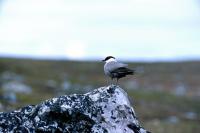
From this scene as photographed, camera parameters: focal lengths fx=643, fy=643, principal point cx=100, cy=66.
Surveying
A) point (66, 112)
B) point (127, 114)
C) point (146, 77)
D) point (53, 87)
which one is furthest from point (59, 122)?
point (146, 77)

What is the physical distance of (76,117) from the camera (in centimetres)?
1538

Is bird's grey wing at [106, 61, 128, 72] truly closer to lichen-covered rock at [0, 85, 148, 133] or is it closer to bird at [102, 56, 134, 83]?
bird at [102, 56, 134, 83]

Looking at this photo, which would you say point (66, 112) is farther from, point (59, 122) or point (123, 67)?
point (123, 67)

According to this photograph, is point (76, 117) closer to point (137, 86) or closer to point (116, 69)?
point (116, 69)

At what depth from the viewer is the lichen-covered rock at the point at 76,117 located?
50.1 ft

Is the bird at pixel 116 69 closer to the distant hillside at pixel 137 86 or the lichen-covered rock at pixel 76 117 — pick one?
the lichen-covered rock at pixel 76 117

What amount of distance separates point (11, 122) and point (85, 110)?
1.80m

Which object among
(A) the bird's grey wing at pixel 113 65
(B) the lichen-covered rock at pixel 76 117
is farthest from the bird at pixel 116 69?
(B) the lichen-covered rock at pixel 76 117

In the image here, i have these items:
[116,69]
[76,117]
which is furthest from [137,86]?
[76,117]

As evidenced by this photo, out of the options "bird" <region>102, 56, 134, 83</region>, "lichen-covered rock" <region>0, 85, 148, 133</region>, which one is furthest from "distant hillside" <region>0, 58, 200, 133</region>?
"lichen-covered rock" <region>0, 85, 148, 133</region>

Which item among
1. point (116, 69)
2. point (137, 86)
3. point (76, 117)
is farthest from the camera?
point (137, 86)

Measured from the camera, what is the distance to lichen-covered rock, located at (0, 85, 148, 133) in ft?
50.1

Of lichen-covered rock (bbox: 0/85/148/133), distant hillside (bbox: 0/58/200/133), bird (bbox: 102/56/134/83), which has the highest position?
bird (bbox: 102/56/134/83)

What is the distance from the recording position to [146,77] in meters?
136
